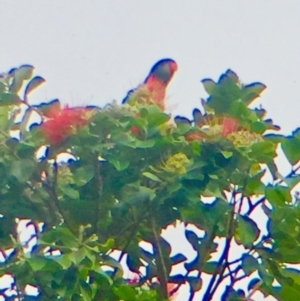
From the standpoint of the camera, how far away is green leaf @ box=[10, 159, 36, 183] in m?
1.92

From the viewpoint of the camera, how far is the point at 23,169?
1.94 metres

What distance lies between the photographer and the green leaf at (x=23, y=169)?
1.92 meters

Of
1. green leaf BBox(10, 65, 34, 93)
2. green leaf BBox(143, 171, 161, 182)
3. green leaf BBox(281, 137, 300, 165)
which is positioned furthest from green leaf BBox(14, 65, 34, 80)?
green leaf BBox(281, 137, 300, 165)

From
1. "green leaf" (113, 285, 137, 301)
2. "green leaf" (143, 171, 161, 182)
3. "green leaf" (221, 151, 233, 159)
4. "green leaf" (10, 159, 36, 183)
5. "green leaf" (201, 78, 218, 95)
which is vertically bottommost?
"green leaf" (113, 285, 137, 301)

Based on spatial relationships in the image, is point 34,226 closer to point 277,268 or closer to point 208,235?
point 208,235

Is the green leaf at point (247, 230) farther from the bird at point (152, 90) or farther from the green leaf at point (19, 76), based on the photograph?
the green leaf at point (19, 76)

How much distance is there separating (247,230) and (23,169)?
54 centimetres

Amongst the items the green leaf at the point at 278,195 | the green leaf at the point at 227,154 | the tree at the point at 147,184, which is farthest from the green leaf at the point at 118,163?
the green leaf at the point at 278,195

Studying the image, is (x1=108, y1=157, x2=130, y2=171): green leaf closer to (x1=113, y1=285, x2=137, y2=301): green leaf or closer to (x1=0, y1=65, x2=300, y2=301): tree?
(x1=0, y1=65, x2=300, y2=301): tree

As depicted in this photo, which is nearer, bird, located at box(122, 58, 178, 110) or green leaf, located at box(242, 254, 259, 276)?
green leaf, located at box(242, 254, 259, 276)

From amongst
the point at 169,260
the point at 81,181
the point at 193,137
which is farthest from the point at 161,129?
the point at 169,260

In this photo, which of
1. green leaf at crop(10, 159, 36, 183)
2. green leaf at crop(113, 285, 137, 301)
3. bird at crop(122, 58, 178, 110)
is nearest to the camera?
green leaf at crop(113, 285, 137, 301)

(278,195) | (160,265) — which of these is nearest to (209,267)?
(160,265)

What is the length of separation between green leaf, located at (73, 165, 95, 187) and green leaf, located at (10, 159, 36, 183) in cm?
10
